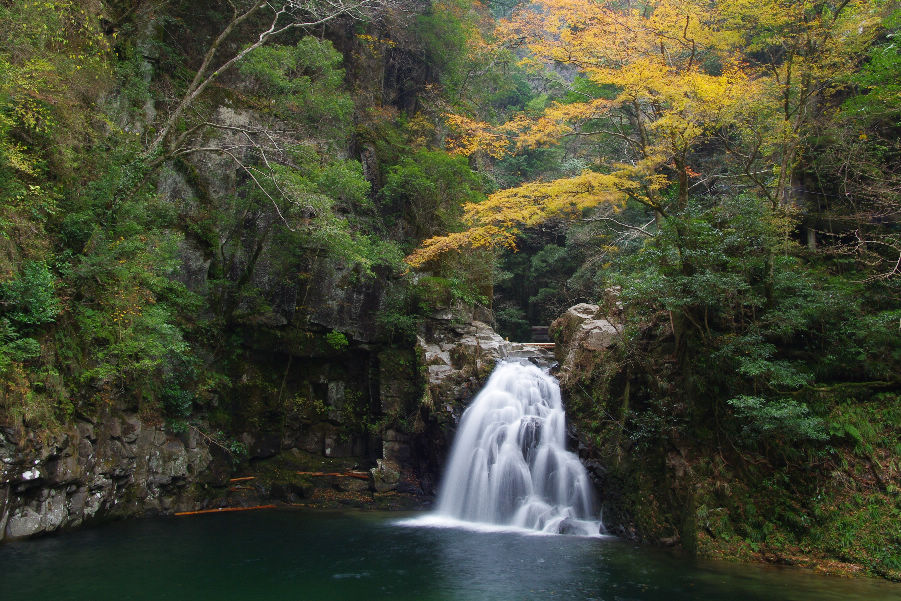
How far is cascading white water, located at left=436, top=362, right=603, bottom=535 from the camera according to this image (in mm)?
11328

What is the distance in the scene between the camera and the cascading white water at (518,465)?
37.2 feet

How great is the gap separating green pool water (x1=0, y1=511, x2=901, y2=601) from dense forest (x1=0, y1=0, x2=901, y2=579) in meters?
1.10

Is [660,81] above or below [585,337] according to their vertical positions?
above

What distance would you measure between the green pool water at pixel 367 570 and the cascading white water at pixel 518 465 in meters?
1.01

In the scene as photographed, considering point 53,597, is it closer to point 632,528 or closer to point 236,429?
point 236,429

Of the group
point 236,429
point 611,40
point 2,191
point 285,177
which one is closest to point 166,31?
point 285,177

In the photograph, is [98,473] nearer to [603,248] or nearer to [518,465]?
[518,465]

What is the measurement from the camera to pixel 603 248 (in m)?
12.8

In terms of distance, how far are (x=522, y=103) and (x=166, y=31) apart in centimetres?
2070

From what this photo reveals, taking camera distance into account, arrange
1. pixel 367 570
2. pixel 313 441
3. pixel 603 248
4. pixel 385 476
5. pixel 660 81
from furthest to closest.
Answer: pixel 313 441
pixel 385 476
pixel 603 248
pixel 660 81
pixel 367 570

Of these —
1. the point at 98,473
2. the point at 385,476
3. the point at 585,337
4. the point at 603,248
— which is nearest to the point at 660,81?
the point at 603,248

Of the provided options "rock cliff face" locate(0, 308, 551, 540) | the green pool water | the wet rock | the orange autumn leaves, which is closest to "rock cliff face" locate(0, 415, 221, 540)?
"rock cliff face" locate(0, 308, 551, 540)

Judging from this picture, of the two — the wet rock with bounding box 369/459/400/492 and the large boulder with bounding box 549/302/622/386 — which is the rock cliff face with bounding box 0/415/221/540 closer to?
the wet rock with bounding box 369/459/400/492

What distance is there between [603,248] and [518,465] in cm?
568
